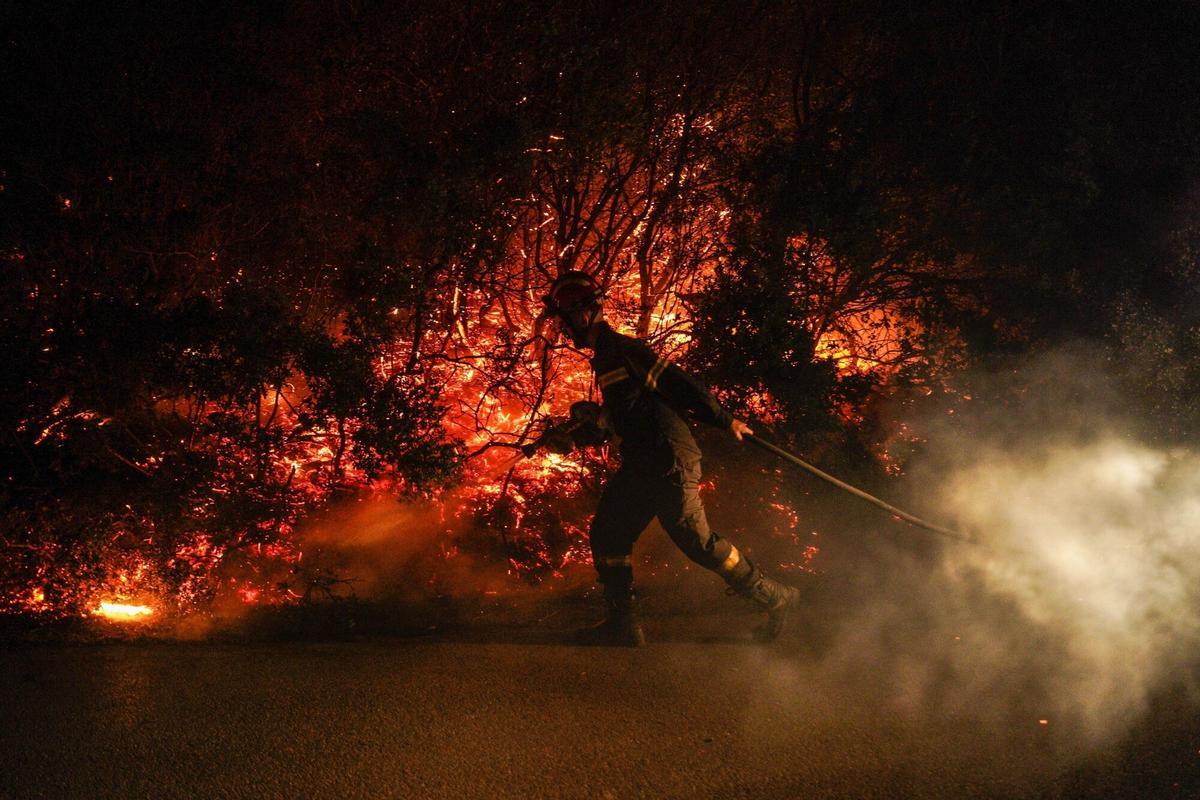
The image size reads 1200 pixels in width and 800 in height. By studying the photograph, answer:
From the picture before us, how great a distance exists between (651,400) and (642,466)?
15.1 inches

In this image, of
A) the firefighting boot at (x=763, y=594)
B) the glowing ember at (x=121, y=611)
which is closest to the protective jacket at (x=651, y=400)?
the firefighting boot at (x=763, y=594)

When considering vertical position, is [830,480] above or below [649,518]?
above

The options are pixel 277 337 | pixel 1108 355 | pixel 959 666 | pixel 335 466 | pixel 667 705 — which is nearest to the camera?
pixel 667 705

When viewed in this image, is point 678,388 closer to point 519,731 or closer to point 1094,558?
point 519,731

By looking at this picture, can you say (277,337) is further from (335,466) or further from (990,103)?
(990,103)

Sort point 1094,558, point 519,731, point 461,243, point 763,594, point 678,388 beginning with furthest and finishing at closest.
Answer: point 1094,558
point 461,243
point 763,594
point 678,388
point 519,731

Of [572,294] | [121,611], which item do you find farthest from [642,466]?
[121,611]

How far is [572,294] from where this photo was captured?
16.5 ft

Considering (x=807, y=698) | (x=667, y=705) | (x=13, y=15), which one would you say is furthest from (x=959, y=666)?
(x=13, y=15)

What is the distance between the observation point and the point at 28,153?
543 cm

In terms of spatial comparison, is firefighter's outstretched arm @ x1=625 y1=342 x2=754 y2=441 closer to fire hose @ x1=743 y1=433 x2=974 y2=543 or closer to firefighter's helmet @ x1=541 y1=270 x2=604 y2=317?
fire hose @ x1=743 y1=433 x2=974 y2=543

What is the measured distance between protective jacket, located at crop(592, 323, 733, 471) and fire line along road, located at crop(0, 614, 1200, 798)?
1.16 metres

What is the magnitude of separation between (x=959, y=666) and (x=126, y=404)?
5.21 metres

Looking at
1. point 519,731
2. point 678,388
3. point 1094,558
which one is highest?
point 1094,558
